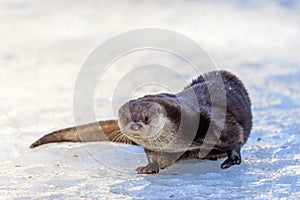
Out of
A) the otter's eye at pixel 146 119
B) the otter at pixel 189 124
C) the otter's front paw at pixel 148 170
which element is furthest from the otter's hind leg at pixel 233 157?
the otter's eye at pixel 146 119

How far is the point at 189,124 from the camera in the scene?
2783mm

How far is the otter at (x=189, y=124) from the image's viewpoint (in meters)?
2.65

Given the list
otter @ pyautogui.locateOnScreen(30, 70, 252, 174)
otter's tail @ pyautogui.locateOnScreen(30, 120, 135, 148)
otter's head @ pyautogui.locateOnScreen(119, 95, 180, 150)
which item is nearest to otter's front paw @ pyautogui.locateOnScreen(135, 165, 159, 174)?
otter @ pyautogui.locateOnScreen(30, 70, 252, 174)

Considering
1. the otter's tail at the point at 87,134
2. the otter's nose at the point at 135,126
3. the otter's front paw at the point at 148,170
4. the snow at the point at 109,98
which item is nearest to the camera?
the otter's nose at the point at 135,126

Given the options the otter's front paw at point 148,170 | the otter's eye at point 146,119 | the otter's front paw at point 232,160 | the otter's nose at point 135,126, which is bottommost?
the otter's front paw at point 148,170

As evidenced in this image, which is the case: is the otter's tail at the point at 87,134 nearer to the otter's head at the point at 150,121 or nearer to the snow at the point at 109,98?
the snow at the point at 109,98

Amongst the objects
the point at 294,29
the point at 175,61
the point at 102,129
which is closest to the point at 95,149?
the point at 102,129

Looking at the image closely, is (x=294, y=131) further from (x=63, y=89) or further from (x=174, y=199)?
(x=63, y=89)

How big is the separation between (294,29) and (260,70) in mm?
1707

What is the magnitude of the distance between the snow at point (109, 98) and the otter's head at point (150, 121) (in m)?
0.20

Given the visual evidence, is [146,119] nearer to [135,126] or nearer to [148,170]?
[135,126]

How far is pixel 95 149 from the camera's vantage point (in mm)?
3312

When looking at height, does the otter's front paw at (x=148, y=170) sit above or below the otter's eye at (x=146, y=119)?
below

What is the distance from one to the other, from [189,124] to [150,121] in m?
0.22
